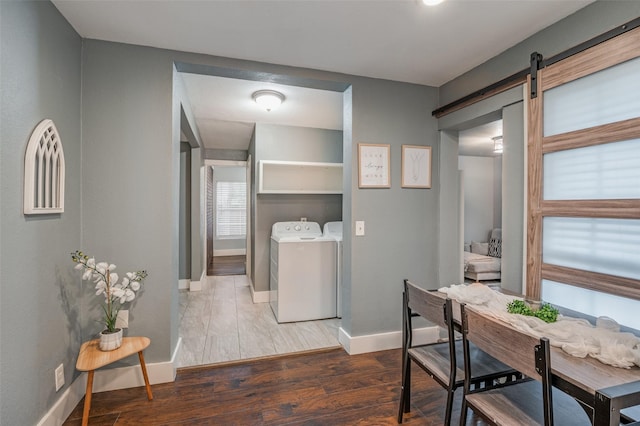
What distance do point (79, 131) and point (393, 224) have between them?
252 cm

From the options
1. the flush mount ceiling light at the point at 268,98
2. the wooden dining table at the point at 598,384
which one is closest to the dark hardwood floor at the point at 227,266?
the flush mount ceiling light at the point at 268,98

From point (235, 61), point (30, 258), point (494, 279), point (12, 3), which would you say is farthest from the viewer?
point (494, 279)

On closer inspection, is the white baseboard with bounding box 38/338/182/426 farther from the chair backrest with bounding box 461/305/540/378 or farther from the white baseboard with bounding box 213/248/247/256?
the white baseboard with bounding box 213/248/247/256

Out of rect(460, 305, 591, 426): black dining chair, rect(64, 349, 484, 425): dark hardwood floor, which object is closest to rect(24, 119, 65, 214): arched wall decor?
rect(64, 349, 484, 425): dark hardwood floor

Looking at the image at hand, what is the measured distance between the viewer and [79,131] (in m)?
2.03

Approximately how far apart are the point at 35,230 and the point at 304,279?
2.43 m

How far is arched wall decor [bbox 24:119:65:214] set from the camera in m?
1.46

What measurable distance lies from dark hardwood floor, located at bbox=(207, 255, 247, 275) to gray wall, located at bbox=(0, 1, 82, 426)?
13.8ft

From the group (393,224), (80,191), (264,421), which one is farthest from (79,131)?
(393,224)

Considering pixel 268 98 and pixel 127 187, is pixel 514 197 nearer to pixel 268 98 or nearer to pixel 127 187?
pixel 268 98

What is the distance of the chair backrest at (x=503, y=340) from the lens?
106 cm

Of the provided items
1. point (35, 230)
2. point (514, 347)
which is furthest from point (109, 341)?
point (514, 347)

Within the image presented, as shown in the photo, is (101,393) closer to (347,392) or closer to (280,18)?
(347,392)

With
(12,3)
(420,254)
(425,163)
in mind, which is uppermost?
Answer: (12,3)
